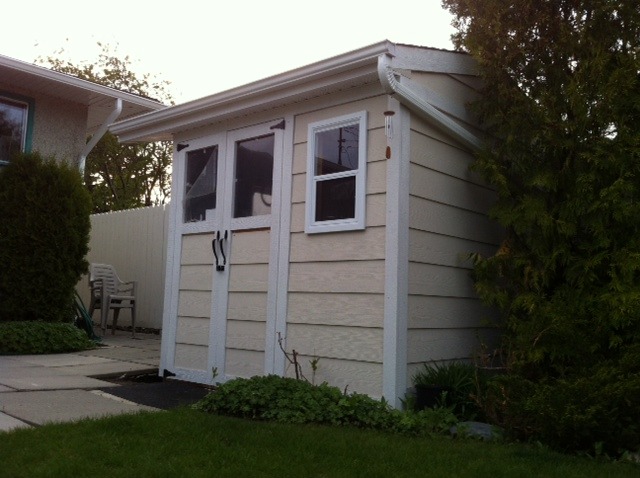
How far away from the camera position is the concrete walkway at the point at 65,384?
4.29 meters

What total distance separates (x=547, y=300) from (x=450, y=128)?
4.88 ft

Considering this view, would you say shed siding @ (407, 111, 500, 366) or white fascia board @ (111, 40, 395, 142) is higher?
white fascia board @ (111, 40, 395, 142)

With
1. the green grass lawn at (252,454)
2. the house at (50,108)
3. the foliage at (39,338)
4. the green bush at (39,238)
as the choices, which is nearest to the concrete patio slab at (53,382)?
the green grass lawn at (252,454)

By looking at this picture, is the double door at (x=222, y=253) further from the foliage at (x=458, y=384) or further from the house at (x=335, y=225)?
the foliage at (x=458, y=384)

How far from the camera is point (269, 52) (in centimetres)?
1192

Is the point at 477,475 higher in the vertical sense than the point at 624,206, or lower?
lower

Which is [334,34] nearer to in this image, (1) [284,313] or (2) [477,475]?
(1) [284,313]

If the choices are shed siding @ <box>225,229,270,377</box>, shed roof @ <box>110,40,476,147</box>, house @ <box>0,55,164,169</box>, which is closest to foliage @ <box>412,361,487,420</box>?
shed siding @ <box>225,229,270,377</box>

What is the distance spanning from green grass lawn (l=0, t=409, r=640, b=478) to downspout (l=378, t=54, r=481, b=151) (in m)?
2.27

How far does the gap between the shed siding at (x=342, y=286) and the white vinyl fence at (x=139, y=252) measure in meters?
6.40

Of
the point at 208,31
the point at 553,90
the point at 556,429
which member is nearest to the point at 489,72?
the point at 553,90

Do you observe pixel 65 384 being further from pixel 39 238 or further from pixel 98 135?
pixel 98 135

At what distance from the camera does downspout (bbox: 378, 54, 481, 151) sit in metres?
4.43

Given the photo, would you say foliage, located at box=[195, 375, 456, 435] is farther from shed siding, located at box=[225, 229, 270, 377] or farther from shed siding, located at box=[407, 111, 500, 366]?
shed siding, located at box=[225, 229, 270, 377]
